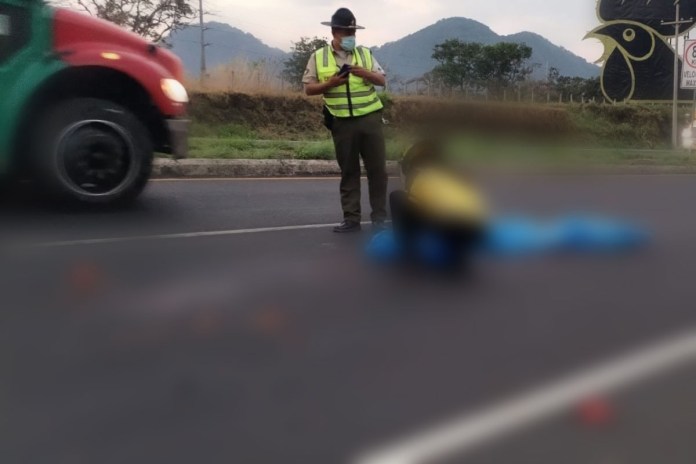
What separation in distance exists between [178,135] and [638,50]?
37.7 m

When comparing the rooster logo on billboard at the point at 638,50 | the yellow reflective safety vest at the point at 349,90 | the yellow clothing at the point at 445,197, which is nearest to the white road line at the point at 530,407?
the yellow clothing at the point at 445,197

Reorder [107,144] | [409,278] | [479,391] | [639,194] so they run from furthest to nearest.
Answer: [639,194] < [107,144] < [409,278] < [479,391]

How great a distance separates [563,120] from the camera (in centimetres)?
473

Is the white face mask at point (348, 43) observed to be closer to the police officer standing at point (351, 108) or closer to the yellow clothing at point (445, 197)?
the police officer standing at point (351, 108)

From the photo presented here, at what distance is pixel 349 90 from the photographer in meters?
6.73

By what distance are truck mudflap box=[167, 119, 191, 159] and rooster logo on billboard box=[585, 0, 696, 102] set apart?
120 feet

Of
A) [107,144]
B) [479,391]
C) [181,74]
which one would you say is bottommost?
[479,391]

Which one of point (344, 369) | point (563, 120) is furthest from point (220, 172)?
point (344, 369)

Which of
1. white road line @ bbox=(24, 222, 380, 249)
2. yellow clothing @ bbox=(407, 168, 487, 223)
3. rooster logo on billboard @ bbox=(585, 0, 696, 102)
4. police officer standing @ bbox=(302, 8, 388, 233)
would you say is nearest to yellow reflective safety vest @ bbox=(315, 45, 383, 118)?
police officer standing @ bbox=(302, 8, 388, 233)

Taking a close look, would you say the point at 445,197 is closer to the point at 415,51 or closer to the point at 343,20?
the point at 343,20

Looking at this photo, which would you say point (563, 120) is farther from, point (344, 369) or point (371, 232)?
point (371, 232)

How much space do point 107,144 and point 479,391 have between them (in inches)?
167

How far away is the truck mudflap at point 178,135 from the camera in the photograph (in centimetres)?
710

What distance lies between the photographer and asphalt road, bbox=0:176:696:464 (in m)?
3.06
